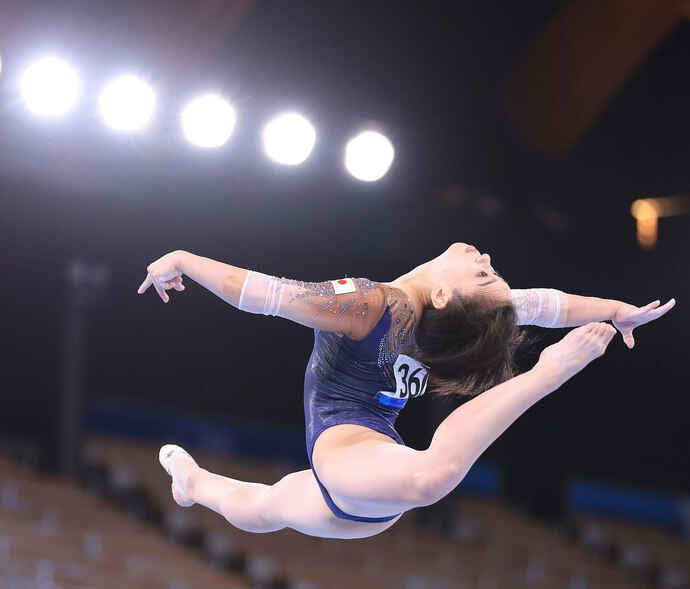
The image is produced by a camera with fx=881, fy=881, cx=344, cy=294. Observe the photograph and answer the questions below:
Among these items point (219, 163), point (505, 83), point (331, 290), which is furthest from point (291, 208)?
point (331, 290)

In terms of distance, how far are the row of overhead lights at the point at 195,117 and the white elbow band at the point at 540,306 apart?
156 inches

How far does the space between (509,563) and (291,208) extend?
4468mm

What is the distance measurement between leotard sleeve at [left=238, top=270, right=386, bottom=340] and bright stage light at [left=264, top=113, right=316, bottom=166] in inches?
170

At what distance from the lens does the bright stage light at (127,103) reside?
6.02 metres

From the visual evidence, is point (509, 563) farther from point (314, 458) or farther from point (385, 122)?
point (314, 458)


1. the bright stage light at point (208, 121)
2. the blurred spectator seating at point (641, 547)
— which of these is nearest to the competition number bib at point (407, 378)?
the bright stage light at point (208, 121)

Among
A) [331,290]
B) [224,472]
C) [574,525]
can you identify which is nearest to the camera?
[331,290]

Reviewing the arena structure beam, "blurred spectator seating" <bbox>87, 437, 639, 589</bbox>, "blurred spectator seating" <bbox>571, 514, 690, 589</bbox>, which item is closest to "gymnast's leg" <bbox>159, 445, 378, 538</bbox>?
"blurred spectator seating" <bbox>87, 437, 639, 589</bbox>

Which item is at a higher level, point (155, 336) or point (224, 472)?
point (155, 336)

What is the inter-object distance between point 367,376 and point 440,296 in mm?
356

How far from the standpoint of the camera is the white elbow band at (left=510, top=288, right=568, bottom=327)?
116 inches

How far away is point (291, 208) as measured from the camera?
7629mm

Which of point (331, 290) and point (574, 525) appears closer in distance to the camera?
point (331, 290)

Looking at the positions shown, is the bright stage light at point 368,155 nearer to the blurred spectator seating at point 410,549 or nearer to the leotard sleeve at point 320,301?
the blurred spectator seating at point 410,549
